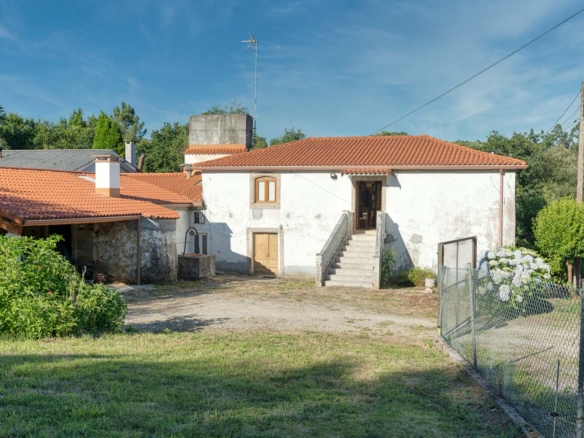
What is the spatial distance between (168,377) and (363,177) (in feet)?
53.1

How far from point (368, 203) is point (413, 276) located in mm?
4297

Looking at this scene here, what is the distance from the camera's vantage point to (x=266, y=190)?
75.4 ft

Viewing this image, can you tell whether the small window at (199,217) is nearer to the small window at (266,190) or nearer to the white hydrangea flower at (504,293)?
the small window at (266,190)

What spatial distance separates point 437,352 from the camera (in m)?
9.37

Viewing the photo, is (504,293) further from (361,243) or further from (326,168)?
(326,168)

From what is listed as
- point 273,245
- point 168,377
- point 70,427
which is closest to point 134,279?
point 273,245

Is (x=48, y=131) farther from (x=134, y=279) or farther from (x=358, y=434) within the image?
(x=358, y=434)

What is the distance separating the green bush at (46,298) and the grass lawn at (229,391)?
404mm

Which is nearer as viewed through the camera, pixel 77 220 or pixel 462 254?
pixel 77 220

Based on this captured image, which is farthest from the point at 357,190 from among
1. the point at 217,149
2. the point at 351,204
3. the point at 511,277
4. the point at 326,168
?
the point at 217,149

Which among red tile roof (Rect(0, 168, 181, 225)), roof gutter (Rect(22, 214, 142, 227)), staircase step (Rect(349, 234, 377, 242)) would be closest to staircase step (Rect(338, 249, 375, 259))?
staircase step (Rect(349, 234, 377, 242))

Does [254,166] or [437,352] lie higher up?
[254,166]

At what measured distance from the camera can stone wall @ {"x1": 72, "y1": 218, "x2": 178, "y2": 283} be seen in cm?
1836

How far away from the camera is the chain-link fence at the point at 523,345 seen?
5.99m
